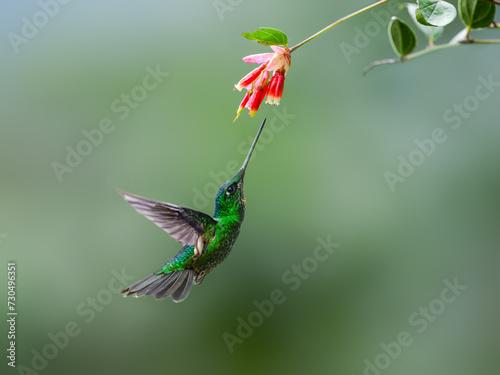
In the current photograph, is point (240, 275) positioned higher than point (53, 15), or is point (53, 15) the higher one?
point (53, 15)

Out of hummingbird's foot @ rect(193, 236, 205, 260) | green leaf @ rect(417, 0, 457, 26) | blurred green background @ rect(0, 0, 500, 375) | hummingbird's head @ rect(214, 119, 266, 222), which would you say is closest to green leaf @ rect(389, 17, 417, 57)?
green leaf @ rect(417, 0, 457, 26)

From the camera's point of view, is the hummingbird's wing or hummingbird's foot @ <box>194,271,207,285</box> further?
hummingbird's foot @ <box>194,271,207,285</box>

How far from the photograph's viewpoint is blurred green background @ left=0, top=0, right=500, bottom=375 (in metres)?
2.59

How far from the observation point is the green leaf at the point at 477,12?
638mm

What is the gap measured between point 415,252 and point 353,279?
1.07 ft

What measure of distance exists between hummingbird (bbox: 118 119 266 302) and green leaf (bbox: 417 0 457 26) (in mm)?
Result: 284

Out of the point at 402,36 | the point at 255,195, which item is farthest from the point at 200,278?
the point at 255,195

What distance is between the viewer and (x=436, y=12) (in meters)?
0.67

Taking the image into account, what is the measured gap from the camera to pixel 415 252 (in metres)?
2.70

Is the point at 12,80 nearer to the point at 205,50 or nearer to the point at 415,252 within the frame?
the point at 205,50

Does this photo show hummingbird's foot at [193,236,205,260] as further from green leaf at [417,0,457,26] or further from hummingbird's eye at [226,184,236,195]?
green leaf at [417,0,457,26]

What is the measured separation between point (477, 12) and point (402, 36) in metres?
0.10

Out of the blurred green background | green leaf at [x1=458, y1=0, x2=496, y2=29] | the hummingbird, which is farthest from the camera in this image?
the blurred green background

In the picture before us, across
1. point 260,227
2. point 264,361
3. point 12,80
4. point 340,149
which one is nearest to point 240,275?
point 260,227
